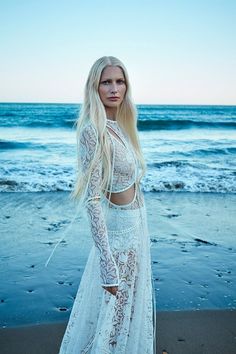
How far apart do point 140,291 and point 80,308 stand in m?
0.35

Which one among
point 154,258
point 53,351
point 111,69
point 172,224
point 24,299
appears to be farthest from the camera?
point 172,224

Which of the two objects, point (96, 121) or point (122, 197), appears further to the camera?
point (122, 197)

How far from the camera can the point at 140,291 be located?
2.23 m

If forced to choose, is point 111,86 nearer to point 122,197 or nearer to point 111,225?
point 122,197

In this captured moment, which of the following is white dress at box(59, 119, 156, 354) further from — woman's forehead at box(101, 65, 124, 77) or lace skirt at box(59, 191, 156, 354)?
woman's forehead at box(101, 65, 124, 77)

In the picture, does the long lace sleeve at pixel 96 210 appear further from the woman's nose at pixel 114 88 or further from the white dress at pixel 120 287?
the woman's nose at pixel 114 88

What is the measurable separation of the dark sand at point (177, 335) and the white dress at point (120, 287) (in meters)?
0.81

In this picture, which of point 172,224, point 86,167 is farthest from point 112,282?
point 172,224

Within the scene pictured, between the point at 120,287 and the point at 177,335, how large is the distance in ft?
4.17

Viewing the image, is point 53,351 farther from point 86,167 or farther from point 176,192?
point 176,192

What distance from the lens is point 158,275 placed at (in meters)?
4.36

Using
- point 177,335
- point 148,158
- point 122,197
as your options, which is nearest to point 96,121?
point 122,197

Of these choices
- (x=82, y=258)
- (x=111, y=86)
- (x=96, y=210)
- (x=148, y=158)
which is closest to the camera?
(x=96, y=210)

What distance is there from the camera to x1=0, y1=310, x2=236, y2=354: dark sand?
2941mm
